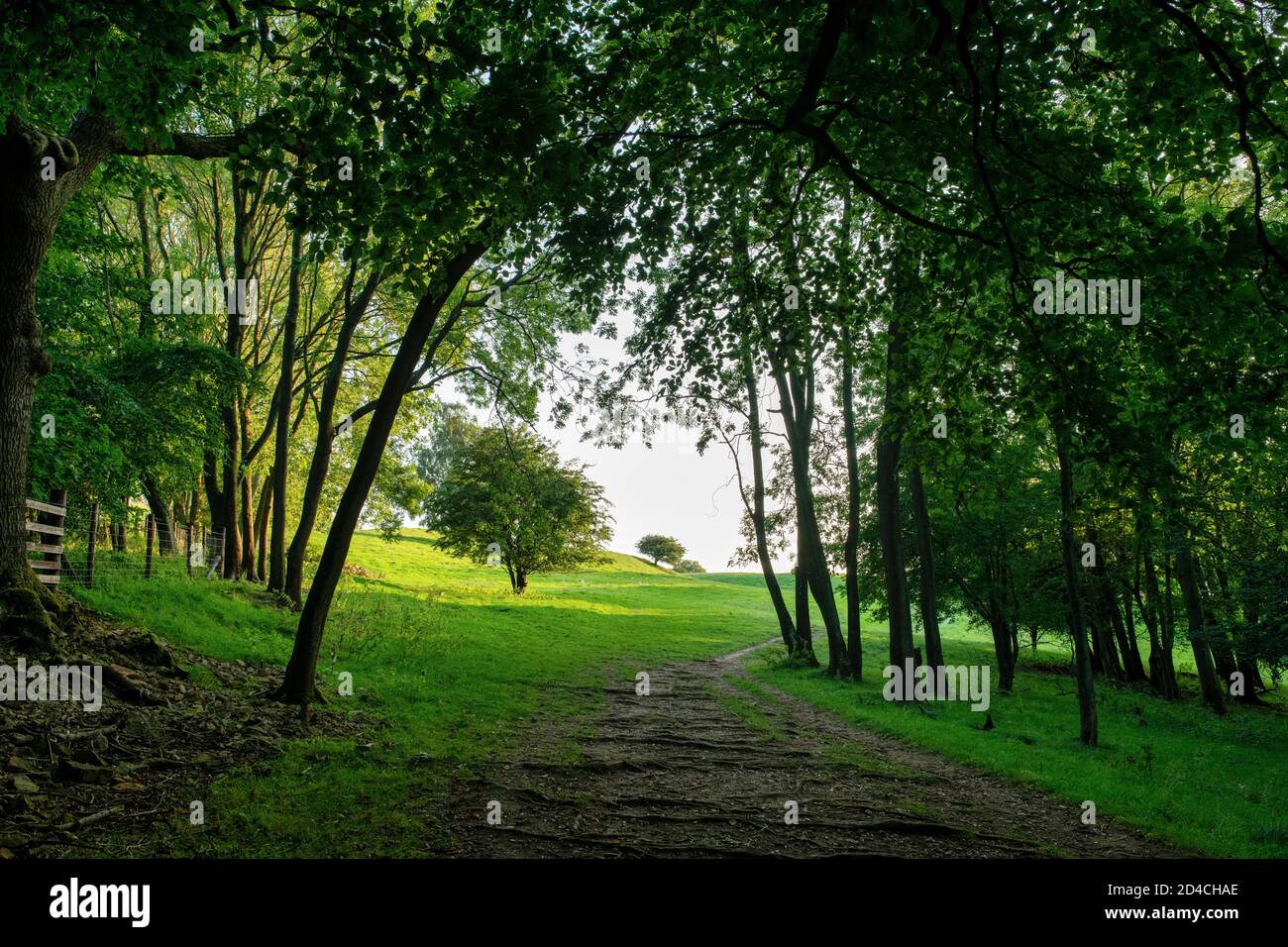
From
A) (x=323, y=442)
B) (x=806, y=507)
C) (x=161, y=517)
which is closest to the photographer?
(x=323, y=442)

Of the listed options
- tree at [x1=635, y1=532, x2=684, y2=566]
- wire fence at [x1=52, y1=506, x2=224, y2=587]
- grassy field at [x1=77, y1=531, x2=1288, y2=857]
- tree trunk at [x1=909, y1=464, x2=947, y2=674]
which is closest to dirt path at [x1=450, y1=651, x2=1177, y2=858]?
grassy field at [x1=77, y1=531, x2=1288, y2=857]

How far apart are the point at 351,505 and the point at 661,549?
92.2 m

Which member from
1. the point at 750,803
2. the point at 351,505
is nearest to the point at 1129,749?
the point at 750,803

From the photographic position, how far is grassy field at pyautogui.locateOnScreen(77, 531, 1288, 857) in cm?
684

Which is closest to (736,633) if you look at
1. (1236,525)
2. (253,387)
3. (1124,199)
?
(1236,525)

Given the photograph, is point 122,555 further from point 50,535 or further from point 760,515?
point 760,515

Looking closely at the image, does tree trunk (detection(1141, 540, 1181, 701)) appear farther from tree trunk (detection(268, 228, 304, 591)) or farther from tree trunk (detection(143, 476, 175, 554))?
tree trunk (detection(143, 476, 175, 554))

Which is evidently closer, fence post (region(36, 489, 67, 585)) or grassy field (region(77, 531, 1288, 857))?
grassy field (region(77, 531, 1288, 857))

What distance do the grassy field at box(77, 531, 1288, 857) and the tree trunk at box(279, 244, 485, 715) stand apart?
2.63 feet

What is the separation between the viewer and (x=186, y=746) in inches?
313

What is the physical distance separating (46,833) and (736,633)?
34.1 metres

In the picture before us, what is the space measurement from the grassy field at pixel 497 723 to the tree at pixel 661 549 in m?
70.4

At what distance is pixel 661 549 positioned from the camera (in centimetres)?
10244
